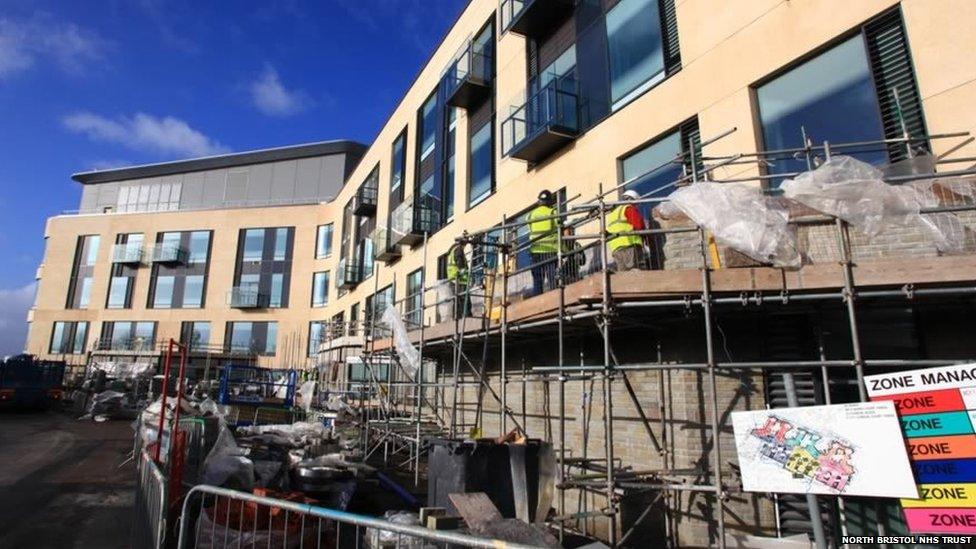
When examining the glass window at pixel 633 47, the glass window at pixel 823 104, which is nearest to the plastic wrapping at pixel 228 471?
the glass window at pixel 823 104

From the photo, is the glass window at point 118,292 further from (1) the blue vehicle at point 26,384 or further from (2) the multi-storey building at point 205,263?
(1) the blue vehicle at point 26,384

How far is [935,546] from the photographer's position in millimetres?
5246

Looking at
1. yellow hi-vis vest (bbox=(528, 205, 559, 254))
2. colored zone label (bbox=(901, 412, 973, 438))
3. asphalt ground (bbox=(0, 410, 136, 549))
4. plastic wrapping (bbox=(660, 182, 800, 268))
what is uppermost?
yellow hi-vis vest (bbox=(528, 205, 559, 254))

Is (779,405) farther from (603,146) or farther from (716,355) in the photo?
(603,146)

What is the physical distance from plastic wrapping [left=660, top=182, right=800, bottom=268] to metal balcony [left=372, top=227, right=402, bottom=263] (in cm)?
1763

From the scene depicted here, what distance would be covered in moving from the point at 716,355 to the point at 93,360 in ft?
150

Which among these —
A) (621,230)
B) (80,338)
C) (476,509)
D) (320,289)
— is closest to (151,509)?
(476,509)

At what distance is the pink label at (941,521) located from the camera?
417 cm

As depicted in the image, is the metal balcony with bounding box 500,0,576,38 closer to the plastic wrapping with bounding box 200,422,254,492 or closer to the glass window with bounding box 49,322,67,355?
the plastic wrapping with bounding box 200,422,254,492

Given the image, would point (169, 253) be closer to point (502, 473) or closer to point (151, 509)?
point (151, 509)

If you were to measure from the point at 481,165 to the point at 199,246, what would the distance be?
3348 centimetres

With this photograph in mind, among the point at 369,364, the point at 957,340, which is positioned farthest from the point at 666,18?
the point at 369,364

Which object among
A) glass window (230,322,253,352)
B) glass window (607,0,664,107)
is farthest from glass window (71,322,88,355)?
glass window (607,0,664,107)

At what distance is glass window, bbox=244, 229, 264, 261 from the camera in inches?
1633
